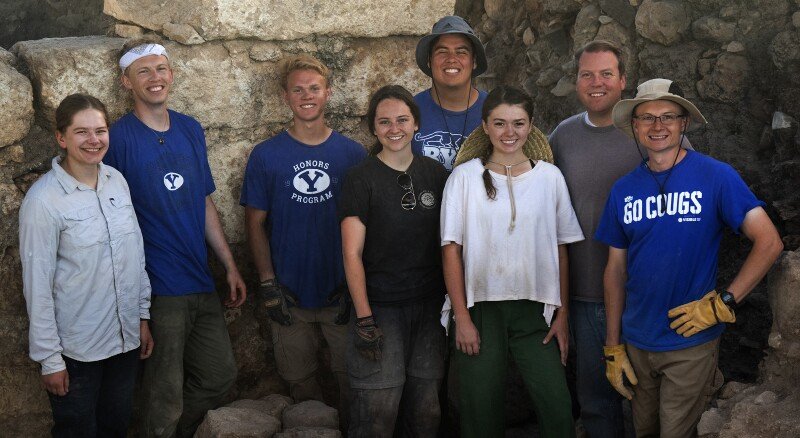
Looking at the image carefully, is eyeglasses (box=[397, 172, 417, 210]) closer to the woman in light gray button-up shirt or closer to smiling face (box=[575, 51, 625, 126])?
smiling face (box=[575, 51, 625, 126])

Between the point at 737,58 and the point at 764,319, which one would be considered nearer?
the point at 764,319

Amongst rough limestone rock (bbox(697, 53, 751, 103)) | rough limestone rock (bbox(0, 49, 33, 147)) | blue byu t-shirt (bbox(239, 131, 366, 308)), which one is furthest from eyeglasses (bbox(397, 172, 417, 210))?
rough limestone rock (bbox(697, 53, 751, 103))

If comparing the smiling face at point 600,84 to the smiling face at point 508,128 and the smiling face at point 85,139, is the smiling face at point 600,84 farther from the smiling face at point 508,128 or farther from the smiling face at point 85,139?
the smiling face at point 85,139

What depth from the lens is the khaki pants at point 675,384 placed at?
11.0ft

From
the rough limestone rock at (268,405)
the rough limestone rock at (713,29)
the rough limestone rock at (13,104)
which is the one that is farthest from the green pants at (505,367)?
the rough limestone rock at (713,29)

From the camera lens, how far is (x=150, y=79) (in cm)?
380

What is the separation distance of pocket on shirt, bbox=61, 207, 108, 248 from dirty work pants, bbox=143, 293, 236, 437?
0.50 m

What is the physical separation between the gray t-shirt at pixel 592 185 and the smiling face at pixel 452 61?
27.1 inches

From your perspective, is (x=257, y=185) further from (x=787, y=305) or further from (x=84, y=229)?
(x=787, y=305)

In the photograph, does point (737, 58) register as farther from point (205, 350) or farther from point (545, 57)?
point (205, 350)

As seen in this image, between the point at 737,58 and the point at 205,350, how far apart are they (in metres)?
4.28

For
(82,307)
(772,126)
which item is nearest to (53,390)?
(82,307)

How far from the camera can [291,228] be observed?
162 inches

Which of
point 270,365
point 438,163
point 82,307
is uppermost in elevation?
point 438,163
